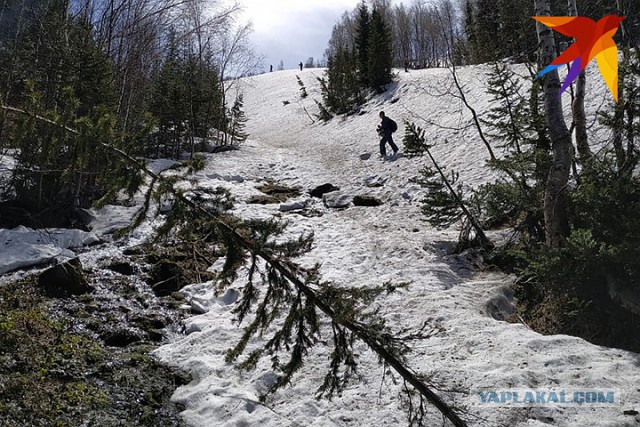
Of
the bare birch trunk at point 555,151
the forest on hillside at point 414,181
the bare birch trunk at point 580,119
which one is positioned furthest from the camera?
the bare birch trunk at point 580,119

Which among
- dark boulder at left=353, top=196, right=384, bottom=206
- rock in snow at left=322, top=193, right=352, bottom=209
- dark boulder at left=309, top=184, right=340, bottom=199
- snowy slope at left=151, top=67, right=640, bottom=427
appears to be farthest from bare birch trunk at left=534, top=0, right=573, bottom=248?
dark boulder at left=309, top=184, right=340, bottom=199

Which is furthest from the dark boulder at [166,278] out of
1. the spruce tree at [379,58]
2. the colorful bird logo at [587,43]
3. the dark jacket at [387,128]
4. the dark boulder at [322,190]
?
the spruce tree at [379,58]

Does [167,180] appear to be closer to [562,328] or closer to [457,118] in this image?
[562,328]

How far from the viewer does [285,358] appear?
511 cm

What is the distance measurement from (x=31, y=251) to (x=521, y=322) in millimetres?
8924

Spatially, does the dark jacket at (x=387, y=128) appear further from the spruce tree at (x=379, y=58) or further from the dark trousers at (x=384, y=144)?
the spruce tree at (x=379, y=58)

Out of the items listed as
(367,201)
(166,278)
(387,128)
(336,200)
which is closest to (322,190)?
(336,200)

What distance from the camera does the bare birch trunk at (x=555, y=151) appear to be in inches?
221

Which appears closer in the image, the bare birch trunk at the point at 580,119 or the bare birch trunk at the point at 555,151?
the bare birch trunk at the point at 555,151

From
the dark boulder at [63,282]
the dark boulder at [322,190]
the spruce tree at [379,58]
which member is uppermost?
the spruce tree at [379,58]
